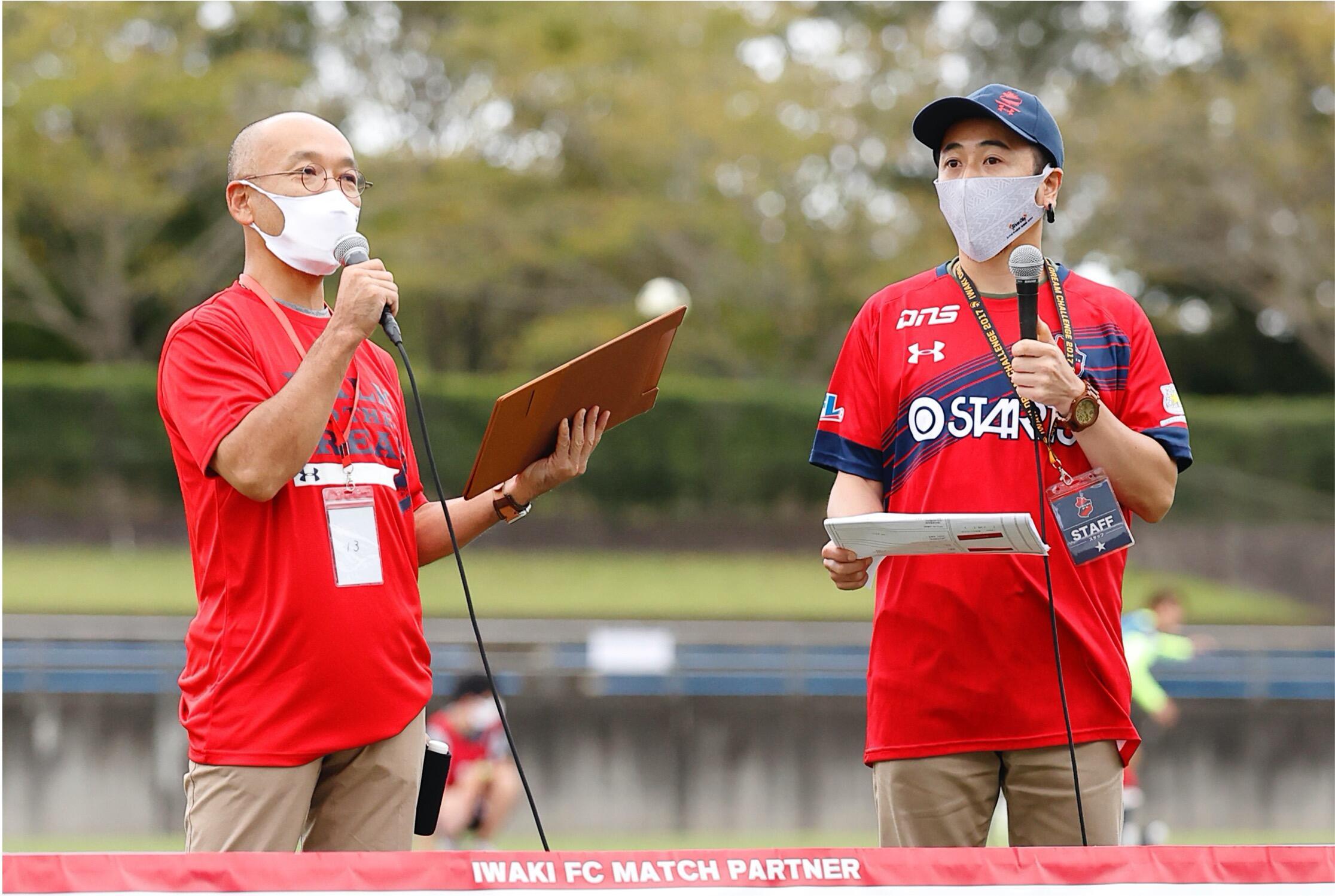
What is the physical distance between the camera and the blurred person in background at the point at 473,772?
1088 cm

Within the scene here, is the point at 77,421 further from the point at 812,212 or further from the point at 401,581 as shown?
the point at 401,581

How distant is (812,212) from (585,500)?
5516 mm

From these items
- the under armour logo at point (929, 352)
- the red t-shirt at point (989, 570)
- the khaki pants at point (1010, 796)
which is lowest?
the khaki pants at point (1010, 796)

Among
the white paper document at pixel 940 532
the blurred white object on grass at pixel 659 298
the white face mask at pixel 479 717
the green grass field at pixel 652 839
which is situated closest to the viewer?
the white paper document at pixel 940 532

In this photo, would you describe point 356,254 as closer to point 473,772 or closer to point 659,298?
point 473,772

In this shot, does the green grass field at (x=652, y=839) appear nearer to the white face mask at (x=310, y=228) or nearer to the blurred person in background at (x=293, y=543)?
the blurred person in background at (x=293, y=543)

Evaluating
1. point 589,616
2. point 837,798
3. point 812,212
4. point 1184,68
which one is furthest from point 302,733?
point 1184,68

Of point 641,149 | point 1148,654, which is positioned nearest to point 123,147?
point 641,149

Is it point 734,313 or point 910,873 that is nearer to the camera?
point 910,873

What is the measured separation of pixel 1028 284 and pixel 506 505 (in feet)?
4.24

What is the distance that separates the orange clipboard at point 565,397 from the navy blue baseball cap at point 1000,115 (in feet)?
2.32

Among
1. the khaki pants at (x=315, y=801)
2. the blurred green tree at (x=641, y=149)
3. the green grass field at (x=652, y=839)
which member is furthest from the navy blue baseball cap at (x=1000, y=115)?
the blurred green tree at (x=641, y=149)

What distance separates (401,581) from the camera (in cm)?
312

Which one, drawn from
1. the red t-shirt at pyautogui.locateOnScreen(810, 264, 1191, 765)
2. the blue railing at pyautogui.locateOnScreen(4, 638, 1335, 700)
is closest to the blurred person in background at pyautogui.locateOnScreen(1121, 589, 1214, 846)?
the blue railing at pyautogui.locateOnScreen(4, 638, 1335, 700)
